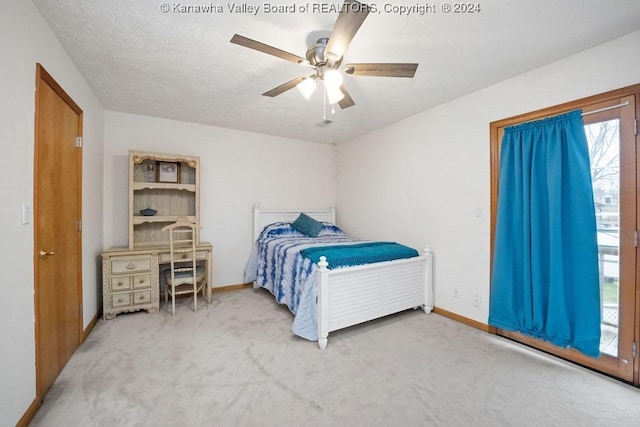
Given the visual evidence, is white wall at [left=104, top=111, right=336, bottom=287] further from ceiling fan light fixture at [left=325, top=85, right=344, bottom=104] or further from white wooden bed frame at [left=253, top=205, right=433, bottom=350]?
ceiling fan light fixture at [left=325, top=85, right=344, bottom=104]

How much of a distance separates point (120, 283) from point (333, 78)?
309cm

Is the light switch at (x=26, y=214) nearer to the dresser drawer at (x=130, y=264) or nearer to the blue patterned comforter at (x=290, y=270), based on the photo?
the dresser drawer at (x=130, y=264)

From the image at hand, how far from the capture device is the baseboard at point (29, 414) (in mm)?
1467

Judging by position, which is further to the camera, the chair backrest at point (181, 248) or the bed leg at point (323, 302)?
the chair backrest at point (181, 248)

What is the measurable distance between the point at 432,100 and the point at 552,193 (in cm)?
154

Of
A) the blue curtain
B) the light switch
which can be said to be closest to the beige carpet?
the blue curtain

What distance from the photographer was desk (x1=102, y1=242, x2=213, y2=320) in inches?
115

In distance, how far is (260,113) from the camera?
3479mm

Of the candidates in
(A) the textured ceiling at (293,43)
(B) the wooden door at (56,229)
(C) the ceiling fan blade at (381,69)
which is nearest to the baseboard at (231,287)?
(B) the wooden door at (56,229)

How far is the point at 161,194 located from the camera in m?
3.74

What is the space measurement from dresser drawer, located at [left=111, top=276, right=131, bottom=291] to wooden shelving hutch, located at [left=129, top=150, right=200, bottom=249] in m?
0.46

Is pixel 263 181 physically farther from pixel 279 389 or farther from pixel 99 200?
pixel 279 389

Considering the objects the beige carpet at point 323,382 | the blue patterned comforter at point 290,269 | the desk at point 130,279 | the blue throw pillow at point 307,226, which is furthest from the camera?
the blue throw pillow at point 307,226

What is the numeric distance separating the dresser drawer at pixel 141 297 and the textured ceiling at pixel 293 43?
2226 mm
